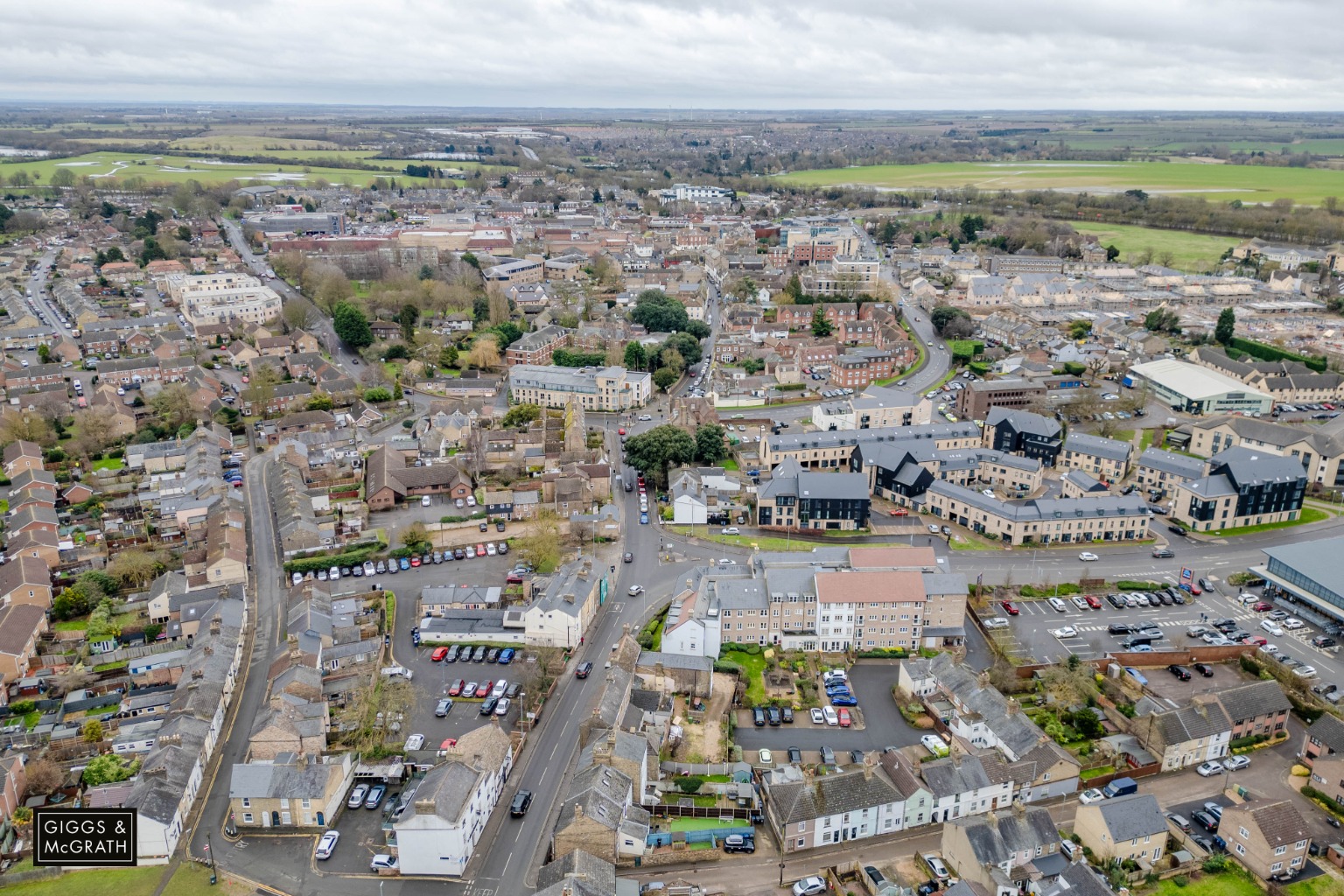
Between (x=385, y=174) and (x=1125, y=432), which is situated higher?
(x=385, y=174)

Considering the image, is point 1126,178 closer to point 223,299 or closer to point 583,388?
point 583,388

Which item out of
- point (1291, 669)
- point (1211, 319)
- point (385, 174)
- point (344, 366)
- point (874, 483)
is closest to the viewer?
point (1291, 669)

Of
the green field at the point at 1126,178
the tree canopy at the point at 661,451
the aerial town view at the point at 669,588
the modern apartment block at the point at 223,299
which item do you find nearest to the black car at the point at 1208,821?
the aerial town view at the point at 669,588

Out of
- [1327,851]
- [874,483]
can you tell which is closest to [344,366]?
[874,483]

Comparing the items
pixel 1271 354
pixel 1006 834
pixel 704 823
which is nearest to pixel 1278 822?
pixel 1006 834

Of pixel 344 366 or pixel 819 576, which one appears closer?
pixel 819 576

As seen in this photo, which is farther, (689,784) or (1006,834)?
(689,784)

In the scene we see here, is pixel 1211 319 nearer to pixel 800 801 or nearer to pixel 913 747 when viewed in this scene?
pixel 913 747

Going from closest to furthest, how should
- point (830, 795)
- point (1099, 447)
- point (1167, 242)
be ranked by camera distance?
point (830, 795) → point (1099, 447) → point (1167, 242)
